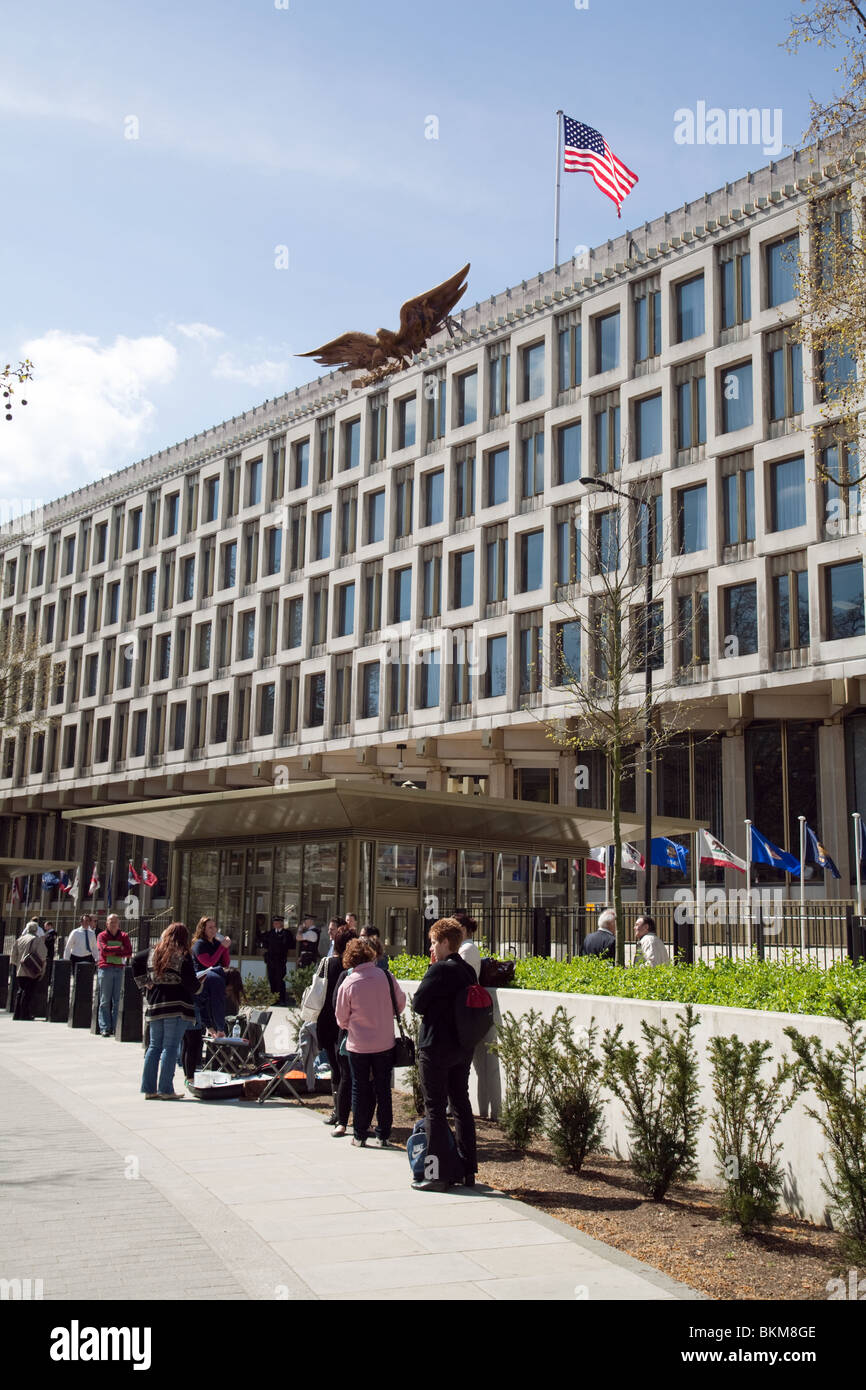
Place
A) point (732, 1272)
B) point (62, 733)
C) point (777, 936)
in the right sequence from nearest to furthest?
point (732, 1272)
point (777, 936)
point (62, 733)

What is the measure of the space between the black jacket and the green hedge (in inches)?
80.2

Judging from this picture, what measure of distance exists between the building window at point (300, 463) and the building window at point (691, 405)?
19.6m

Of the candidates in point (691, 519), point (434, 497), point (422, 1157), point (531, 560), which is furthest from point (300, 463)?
point (422, 1157)

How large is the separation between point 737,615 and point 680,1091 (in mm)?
28895

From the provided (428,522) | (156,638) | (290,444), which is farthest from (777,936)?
(156,638)

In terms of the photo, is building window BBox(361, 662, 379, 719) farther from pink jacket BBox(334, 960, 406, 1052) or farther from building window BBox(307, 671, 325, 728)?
pink jacket BBox(334, 960, 406, 1052)

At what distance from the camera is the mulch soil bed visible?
655cm

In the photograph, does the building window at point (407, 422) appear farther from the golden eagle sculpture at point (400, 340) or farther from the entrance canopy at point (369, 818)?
the entrance canopy at point (369, 818)

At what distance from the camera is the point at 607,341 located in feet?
137

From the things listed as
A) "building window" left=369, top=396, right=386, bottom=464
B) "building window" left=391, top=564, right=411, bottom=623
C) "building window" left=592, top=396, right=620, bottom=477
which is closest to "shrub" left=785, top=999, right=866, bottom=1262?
"building window" left=592, top=396, right=620, bottom=477

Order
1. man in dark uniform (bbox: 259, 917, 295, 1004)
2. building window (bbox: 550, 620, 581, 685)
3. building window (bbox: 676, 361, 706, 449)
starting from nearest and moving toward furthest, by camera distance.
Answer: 1. man in dark uniform (bbox: 259, 917, 295, 1004)
2. building window (bbox: 676, 361, 706, 449)
3. building window (bbox: 550, 620, 581, 685)

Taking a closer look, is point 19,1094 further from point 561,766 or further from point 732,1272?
point 561,766

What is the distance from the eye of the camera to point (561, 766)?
142ft
